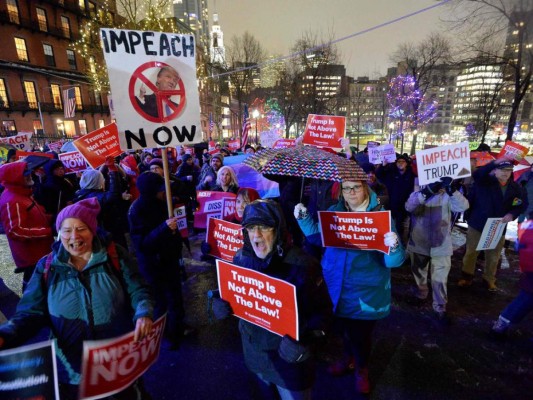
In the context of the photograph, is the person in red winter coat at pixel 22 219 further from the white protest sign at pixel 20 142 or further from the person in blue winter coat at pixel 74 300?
the white protest sign at pixel 20 142

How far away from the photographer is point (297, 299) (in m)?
2.04

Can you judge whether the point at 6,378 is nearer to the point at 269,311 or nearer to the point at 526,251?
the point at 269,311

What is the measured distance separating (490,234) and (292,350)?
4.39 metres

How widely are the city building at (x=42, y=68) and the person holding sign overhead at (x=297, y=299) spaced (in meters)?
29.9

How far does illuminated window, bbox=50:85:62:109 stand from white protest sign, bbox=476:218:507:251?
4145cm

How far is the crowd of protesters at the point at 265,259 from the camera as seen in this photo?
213 centimetres

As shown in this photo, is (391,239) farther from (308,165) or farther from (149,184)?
(149,184)

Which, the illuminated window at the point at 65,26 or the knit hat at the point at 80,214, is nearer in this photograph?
the knit hat at the point at 80,214

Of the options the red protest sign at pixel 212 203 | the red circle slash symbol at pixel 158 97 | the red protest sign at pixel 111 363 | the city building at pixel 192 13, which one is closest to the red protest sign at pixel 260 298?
the red protest sign at pixel 111 363

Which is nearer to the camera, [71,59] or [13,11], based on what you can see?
[13,11]

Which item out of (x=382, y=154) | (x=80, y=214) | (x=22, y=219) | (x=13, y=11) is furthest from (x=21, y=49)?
(x=80, y=214)

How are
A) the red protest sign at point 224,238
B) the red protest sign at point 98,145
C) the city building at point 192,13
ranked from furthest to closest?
1. the city building at point 192,13
2. the red protest sign at point 98,145
3. the red protest sign at point 224,238

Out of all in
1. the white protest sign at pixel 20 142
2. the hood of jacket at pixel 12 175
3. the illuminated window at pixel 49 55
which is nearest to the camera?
the hood of jacket at pixel 12 175

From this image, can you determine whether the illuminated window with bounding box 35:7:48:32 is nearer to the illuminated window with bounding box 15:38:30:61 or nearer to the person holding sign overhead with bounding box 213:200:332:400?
the illuminated window with bounding box 15:38:30:61
